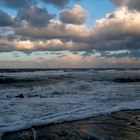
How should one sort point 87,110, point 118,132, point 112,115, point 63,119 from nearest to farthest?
point 118,132, point 63,119, point 112,115, point 87,110

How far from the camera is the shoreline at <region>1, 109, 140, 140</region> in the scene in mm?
7156

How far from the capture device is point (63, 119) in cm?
937

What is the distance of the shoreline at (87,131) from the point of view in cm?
716

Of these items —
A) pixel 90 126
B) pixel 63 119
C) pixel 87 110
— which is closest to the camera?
pixel 90 126

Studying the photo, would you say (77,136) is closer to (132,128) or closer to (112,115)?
(132,128)

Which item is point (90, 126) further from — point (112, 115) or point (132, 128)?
point (112, 115)

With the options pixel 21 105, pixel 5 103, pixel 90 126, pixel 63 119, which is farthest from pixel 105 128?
pixel 5 103

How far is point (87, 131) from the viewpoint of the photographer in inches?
305

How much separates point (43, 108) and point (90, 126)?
355 cm

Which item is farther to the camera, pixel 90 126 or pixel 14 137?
pixel 90 126

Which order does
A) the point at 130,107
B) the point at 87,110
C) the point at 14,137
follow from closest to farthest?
the point at 14,137 < the point at 87,110 < the point at 130,107

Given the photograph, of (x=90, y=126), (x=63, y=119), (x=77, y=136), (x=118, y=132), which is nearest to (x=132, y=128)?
(x=118, y=132)

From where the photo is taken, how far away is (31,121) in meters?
8.91

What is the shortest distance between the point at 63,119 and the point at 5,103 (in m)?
4.35
